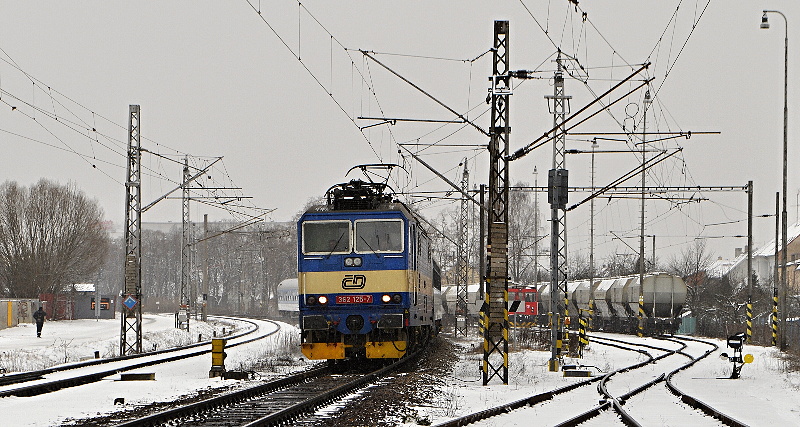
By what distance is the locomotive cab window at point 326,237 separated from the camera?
21875 mm

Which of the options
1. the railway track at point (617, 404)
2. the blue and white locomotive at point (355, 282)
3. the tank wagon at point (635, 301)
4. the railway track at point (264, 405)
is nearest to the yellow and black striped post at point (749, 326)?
the tank wagon at point (635, 301)

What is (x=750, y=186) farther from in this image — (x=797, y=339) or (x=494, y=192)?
(x=494, y=192)

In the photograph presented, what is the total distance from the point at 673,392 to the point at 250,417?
8378 millimetres

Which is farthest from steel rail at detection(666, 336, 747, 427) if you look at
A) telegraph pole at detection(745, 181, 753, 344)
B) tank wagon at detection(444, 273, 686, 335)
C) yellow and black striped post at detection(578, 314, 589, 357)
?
tank wagon at detection(444, 273, 686, 335)

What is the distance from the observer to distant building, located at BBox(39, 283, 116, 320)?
65688 mm

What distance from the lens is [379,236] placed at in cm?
2186

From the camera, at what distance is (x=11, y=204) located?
6675 centimetres

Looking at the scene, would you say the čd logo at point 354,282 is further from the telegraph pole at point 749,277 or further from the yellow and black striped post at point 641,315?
the yellow and black striped post at point 641,315

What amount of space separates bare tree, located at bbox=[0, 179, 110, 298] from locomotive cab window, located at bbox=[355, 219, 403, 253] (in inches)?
1971

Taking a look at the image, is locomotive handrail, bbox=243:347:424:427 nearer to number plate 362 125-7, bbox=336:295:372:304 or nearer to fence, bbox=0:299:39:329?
number plate 362 125-7, bbox=336:295:372:304

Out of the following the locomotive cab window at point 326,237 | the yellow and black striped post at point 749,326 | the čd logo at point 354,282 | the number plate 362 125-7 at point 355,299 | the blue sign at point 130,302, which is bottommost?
the yellow and black striped post at point 749,326

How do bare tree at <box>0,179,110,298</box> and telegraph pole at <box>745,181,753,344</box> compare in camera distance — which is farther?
bare tree at <box>0,179,110,298</box>

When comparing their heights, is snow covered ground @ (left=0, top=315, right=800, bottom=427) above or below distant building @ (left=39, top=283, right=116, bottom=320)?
above

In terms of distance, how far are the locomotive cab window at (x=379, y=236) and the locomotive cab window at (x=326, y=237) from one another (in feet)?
0.90
